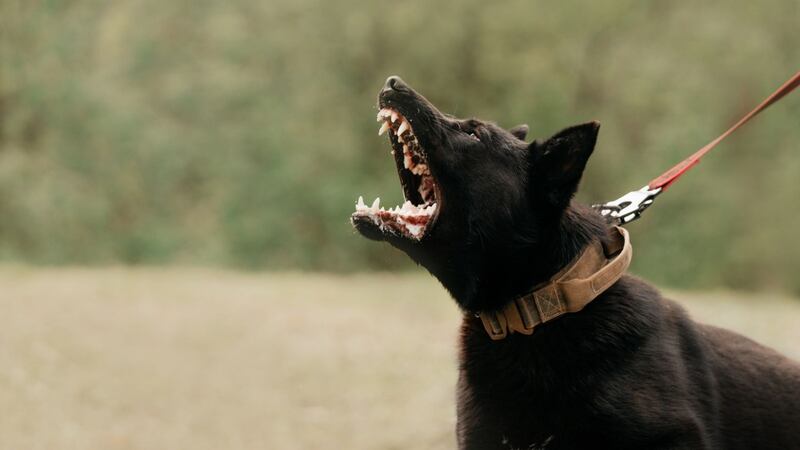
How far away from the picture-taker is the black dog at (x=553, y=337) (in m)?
3.21

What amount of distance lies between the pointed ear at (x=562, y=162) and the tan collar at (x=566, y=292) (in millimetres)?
229

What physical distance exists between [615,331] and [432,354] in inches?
280

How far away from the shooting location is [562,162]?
3.36 metres

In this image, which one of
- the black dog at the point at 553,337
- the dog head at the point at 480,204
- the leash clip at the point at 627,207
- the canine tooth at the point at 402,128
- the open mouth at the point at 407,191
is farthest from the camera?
the leash clip at the point at 627,207

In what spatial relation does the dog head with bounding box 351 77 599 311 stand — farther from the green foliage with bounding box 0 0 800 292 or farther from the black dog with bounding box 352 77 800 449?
the green foliage with bounding box 0 0 800 292

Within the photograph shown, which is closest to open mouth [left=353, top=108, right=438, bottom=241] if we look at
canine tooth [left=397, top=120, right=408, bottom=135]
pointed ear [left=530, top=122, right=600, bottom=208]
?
canine tooth [left=397, top=120, right=408, bottom=135]

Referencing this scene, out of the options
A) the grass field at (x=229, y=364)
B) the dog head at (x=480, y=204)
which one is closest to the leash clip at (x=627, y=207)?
the dog head at (x=480, y=204)

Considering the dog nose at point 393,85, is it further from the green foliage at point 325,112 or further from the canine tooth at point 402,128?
the green foliage at point 325,112

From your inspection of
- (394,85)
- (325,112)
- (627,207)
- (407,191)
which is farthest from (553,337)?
(325,112)

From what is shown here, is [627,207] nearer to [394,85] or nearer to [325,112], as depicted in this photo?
[394,85]

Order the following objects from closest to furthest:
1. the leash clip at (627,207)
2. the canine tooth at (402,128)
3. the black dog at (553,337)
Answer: the black dog at (553,337) → the canine tooth at (402,128) → the leash clip at (627,207)

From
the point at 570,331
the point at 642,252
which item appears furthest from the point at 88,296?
the point at 642,252

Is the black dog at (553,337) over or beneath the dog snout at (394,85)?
beneath

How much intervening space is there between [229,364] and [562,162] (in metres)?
7.07
